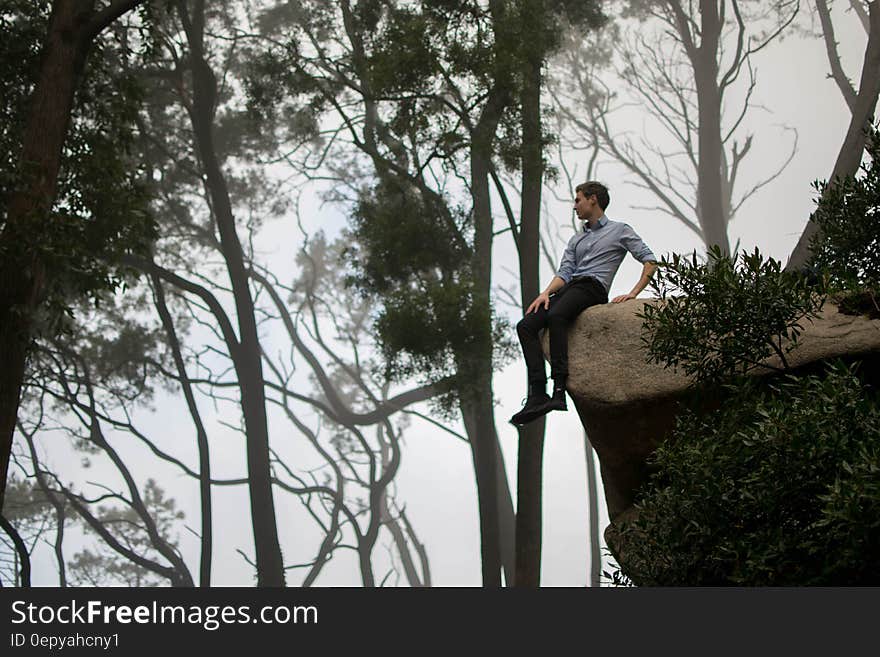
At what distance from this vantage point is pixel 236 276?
19484 millimetres

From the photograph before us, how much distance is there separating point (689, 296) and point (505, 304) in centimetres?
2042

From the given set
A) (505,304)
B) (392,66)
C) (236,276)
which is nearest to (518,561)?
(392,66)

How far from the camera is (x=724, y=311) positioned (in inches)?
210

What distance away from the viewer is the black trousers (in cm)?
671

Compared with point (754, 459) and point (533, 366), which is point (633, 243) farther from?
point (754, 459)

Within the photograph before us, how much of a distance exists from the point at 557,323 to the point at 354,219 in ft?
36.1

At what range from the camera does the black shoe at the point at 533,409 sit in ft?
21.7

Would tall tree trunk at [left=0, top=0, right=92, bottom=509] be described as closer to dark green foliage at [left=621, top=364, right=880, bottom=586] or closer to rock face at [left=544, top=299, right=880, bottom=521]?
rock face at [left=544, top=299, right=880, bottom=521]

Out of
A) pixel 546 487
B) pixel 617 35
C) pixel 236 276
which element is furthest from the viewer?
pixel 546 487

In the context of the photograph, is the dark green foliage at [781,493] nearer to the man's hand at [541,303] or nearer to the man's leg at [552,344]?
the man's leg at [552,344]

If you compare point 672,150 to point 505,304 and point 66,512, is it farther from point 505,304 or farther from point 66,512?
point 66,512

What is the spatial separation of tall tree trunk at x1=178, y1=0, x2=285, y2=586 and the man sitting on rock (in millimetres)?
11873

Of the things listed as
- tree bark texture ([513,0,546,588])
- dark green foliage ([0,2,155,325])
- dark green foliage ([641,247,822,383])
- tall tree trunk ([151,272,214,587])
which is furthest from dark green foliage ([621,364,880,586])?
tall tree trunk ([151,272,214,587])

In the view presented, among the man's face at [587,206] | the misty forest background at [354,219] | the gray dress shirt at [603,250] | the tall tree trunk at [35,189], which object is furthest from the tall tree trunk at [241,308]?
the man's face at [587,206]
